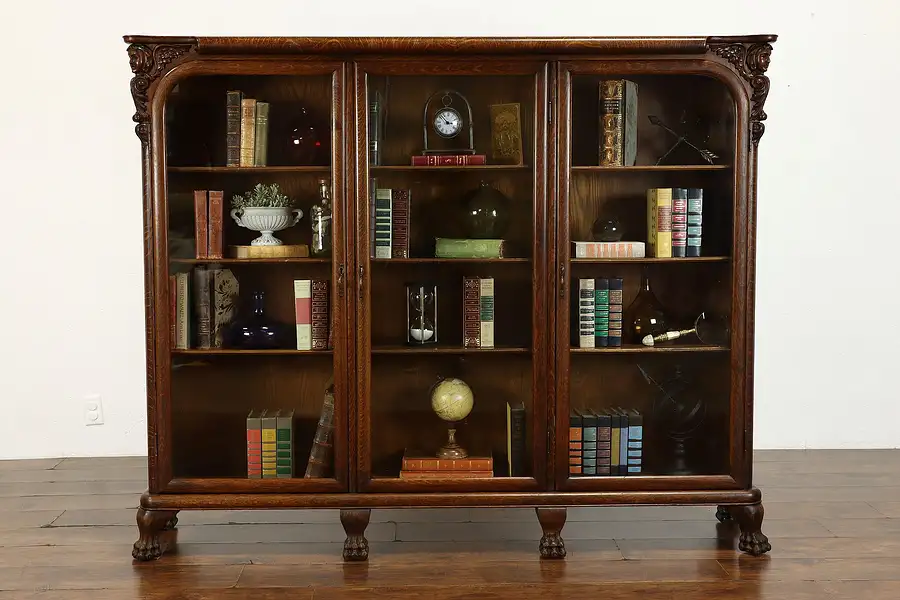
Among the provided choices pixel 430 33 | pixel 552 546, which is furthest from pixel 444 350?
pixel 430 33

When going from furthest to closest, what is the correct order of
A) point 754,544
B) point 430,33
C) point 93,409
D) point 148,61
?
point 93,409
point 430,33
point 754,544
point 148,61

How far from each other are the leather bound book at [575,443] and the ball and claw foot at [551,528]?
0.42 feet

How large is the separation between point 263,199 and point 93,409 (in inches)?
58.9

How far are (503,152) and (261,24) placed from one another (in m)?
1.40

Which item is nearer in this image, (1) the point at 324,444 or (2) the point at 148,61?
(2) the point at 148,61

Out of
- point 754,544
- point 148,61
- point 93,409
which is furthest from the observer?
point 93,409

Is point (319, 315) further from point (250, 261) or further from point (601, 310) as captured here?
point (601, 310)

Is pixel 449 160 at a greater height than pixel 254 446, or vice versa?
pixel 449 160

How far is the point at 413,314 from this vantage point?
2.73 m

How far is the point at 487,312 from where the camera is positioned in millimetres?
2727

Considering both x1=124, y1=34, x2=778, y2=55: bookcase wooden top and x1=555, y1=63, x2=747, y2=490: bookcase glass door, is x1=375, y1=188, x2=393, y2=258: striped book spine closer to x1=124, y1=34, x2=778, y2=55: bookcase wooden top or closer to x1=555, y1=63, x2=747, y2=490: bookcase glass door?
x1=124, y1=34, x2=778, y2=55: bookcase wooden top

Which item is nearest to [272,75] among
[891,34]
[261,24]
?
[261,24]

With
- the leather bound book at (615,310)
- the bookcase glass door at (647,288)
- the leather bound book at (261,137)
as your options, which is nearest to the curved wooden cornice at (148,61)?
the leather bound book at (261,137)

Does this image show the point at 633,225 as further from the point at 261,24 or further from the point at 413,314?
the point at 261,24
